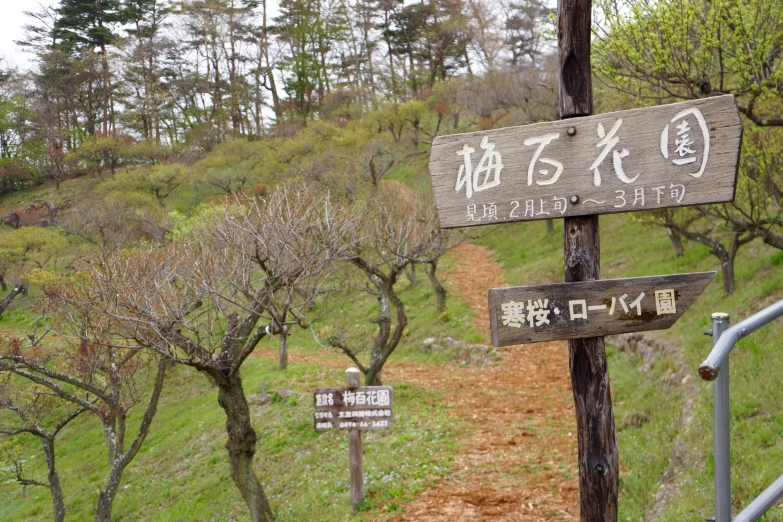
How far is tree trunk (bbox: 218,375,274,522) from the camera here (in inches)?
371

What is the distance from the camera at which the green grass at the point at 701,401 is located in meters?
5.81

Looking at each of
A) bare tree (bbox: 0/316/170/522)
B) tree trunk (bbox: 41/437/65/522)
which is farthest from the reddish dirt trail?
tree trunk (bbox: 41/437/65/522)

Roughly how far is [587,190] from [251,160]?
4100cm

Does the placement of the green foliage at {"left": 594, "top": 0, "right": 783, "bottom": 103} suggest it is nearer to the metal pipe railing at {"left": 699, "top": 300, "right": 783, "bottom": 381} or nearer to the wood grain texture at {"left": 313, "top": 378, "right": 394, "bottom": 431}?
the wood grain texture at {"left": 313, "top": 378, "right": 394, "bottom": 431}

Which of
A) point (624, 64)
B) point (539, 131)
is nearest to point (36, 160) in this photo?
point (624, 64)

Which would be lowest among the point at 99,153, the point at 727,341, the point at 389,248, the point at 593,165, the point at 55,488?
the point at 55,488

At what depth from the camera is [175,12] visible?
52.6 metres

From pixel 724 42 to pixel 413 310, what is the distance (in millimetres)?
15532

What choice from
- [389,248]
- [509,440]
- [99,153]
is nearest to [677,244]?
[389,248]

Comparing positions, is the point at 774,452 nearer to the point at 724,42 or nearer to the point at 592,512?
the point at 592,512

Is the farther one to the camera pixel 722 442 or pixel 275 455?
pixel 275 455

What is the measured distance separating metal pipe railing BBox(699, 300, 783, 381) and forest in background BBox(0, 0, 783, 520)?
6.51 m

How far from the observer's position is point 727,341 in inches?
87.6

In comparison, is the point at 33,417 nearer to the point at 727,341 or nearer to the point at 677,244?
the point at 677,244
